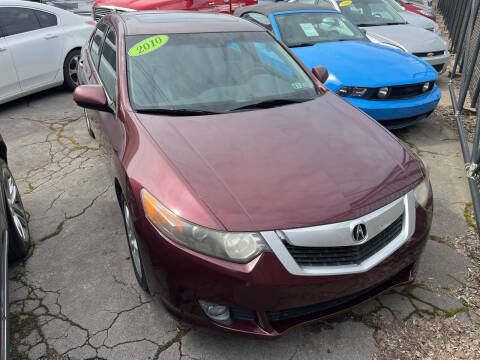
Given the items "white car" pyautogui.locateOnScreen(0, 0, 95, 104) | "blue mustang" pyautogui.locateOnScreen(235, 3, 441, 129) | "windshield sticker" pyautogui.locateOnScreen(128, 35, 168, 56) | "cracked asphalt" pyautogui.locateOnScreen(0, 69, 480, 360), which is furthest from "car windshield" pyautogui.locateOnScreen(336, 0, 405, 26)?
"windshield sticker" pyautogui.locateOnScreen(128, 35, 168, 56)

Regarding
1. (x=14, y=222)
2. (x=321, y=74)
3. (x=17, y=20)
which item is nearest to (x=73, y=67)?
(x=17, y=20)

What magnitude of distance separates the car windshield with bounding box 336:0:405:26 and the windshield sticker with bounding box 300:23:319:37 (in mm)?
1851

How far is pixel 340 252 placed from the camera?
69.2 inches

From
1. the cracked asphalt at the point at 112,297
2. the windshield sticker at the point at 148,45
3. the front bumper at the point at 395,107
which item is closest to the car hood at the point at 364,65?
the front bumper at the point at 395,107

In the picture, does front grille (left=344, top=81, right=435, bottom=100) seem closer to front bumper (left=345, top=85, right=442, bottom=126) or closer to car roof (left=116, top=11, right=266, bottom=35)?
front bumper (left=345, top=85, right=442, bottom=126)

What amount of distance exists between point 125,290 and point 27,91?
13.9ft

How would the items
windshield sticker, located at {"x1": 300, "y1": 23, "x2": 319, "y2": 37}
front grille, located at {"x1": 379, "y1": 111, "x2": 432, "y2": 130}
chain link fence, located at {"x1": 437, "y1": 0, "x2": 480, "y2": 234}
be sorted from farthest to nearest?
1. windshield sticker, located at {"x1": 300, "y1": 23, "x2": 319, "y2": 37}
2. front grille, located at {"x1": 379, "y1": 111, "x2": 432, "y2": 130}
3. chain link fence, located at {"x1": 437, "y1": 0, "x2": 480, "y2": 234}

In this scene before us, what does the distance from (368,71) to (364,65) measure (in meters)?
0.15

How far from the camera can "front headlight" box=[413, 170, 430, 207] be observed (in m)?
2.04

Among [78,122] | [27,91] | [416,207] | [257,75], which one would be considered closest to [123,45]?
[257,75]

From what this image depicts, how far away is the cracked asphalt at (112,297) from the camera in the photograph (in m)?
2.06

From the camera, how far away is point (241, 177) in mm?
1896

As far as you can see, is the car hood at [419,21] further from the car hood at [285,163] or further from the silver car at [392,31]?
the car hood at [285,163]

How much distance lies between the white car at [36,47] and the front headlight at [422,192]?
5.21 metres
